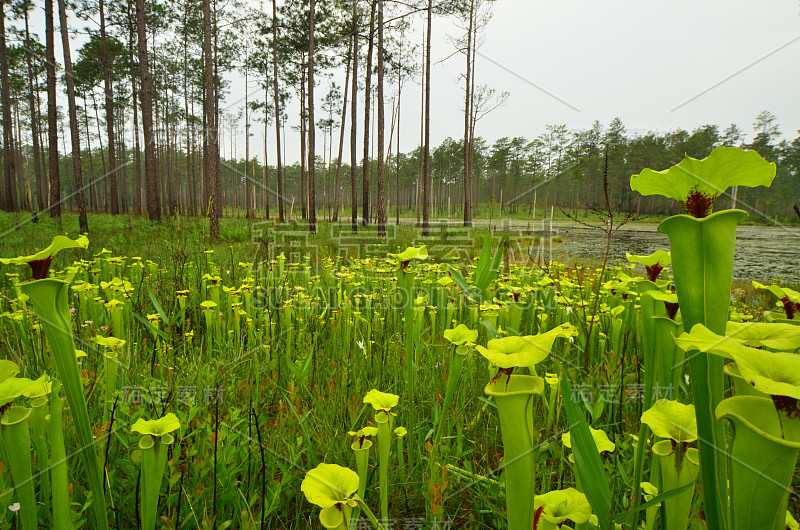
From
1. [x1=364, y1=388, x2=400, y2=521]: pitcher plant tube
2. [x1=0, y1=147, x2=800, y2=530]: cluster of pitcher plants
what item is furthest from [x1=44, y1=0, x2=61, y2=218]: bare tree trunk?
[x1=364, y1=388, x2=400, y2=521]: pitcher plant tube

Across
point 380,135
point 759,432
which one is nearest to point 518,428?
point 759,432

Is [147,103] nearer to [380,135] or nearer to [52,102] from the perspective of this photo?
[52,102]

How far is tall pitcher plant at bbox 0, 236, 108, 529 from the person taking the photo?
A: 0.76 meters

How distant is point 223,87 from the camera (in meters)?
25.0

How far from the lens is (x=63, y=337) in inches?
30.6

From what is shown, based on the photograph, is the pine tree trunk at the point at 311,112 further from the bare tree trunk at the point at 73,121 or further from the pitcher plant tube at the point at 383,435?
the pitcher plant tube at the point at 383,435

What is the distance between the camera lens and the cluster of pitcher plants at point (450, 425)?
0.57 m

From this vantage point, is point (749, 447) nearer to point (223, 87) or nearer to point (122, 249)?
point (122, 249)

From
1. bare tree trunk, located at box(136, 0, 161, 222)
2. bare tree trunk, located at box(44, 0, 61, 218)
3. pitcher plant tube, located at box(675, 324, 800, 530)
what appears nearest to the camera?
pitcher plant tube, located at box(675, 324, 800, 530)

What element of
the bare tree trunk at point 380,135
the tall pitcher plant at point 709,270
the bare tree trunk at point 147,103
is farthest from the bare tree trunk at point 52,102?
the tall pitcher plant at point 709,270

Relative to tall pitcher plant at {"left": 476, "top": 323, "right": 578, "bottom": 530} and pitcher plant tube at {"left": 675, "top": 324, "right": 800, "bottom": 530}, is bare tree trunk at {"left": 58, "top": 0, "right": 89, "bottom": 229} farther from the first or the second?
pitcher plant tube at {"left": 675, "top": 324, "right": 800, "bottom": 530}

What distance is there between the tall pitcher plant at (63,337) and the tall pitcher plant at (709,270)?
3.89ft

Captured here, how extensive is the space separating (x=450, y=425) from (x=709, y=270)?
4.20ft

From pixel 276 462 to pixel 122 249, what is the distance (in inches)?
301
